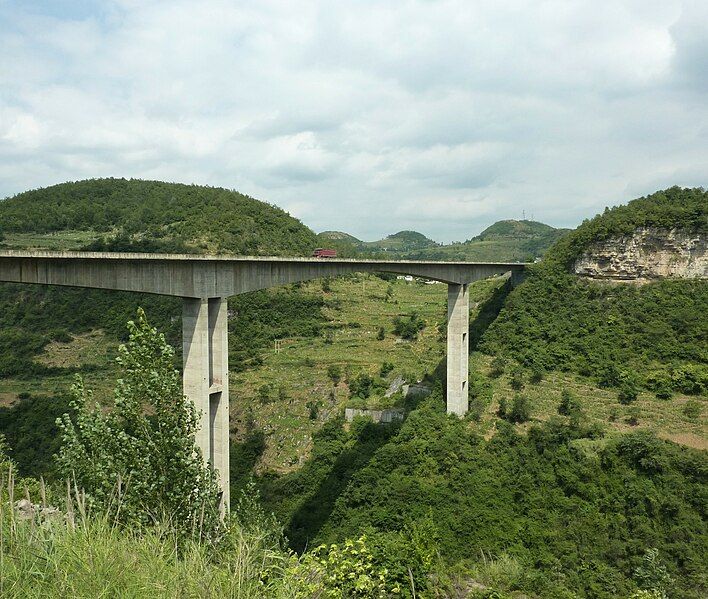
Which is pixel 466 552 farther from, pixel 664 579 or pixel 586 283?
pixel 586 283

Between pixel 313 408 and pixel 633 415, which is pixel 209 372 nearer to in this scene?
pixel 313 408

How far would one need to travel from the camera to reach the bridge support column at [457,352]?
35.4m

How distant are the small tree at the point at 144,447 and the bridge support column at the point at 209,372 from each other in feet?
22.9

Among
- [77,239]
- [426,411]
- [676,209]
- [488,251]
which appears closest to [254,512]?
[426,411]

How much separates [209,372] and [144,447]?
8.46 meters

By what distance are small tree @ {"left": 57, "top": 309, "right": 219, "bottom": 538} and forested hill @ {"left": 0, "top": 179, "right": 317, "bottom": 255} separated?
48976mm

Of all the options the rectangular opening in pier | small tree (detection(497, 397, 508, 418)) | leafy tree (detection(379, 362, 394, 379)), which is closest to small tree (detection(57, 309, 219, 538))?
the rectangular opening in pier

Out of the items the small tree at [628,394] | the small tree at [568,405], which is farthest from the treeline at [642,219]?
the small tree at [568,405]

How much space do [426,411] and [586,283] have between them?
2227 centimetres

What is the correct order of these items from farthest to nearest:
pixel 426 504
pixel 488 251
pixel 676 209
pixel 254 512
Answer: pixel 488 251
pixel 676 209
pixel 426 504
pixel 254 512

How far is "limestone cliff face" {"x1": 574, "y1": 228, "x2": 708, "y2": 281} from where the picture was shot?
43375mm

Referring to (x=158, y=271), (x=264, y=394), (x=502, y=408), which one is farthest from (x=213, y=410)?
(x=502, y=408)

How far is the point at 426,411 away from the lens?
34.5 meters

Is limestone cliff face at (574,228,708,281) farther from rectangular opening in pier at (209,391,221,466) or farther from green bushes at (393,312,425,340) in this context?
rectangular opening in pier at (209,391,221,466)
